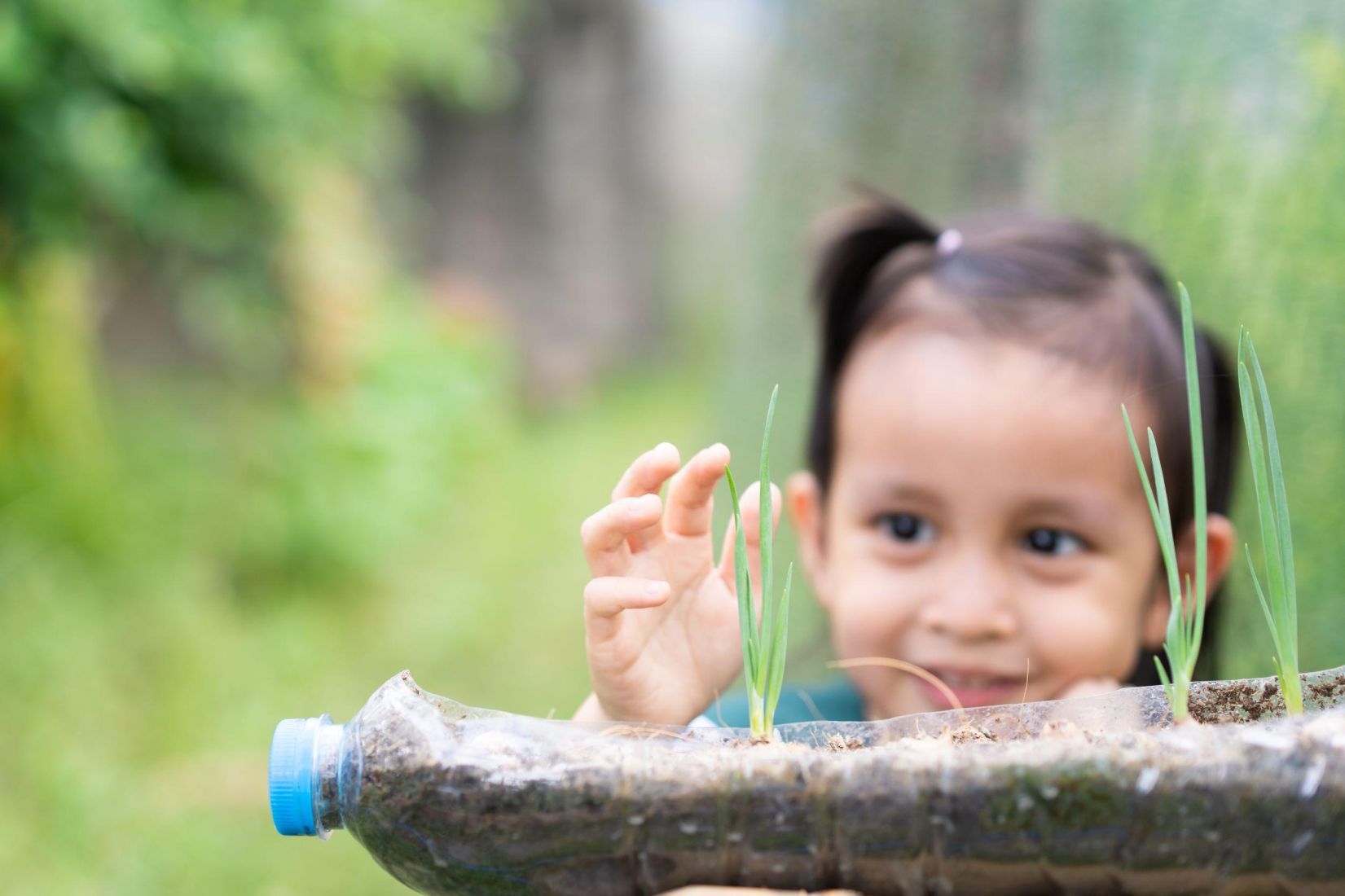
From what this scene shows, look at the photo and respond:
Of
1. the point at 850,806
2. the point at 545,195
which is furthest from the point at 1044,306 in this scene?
the point at 545,195

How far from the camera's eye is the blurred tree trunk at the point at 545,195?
23.0ft

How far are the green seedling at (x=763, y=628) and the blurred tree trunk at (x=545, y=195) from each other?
20.0ft

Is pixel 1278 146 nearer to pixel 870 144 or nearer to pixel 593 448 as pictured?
pixel 870 144

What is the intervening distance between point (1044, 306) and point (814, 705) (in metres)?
0.55

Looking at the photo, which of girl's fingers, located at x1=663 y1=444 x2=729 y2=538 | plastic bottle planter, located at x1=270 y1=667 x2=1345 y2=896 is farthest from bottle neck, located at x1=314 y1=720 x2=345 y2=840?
girl's fingers, located at x1=663 y1=444 x2=729 y2=538

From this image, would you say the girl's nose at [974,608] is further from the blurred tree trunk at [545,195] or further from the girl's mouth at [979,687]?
the blurred tree trunk at [545,195]

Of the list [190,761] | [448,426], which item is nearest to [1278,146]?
[190,761]

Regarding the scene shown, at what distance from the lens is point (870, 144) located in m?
2.40

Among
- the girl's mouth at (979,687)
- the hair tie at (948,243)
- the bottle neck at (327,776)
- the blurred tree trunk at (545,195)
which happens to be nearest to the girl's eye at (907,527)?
the girl's mouth at (979,687)

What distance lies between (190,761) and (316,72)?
5.53 ft

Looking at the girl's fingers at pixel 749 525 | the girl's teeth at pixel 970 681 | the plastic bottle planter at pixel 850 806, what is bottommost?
the plastic bottle planter at pixel 850 806

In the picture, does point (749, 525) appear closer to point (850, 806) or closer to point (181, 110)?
point (850, 806)

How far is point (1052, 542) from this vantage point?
126 centimetres

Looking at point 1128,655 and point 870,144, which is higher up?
point 870,144
